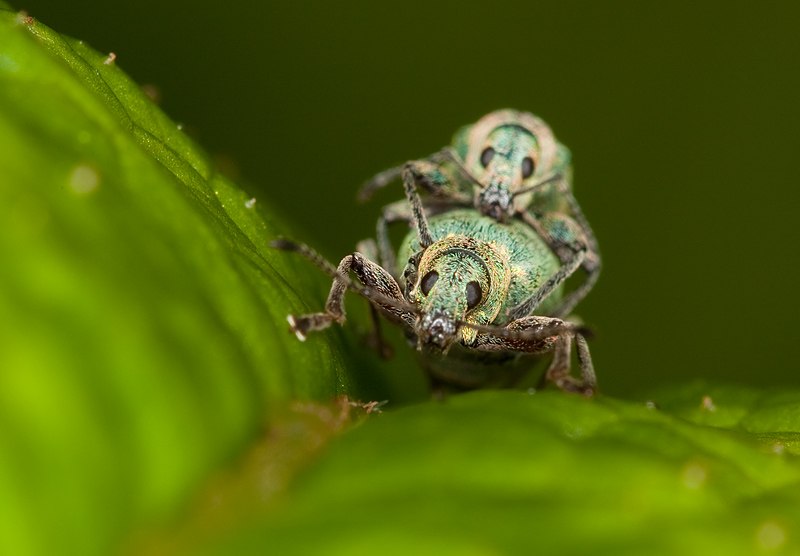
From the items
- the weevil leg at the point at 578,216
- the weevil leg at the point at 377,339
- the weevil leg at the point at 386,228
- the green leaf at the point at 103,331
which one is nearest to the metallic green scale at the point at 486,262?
the weevil leg at the point at 386,228

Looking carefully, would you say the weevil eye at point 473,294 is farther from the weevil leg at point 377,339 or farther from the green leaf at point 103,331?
the green leaf at point 103,331

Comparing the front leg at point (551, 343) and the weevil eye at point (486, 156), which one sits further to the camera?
the weevil eye at point (486, 156)

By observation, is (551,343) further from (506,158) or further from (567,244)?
(506,158)

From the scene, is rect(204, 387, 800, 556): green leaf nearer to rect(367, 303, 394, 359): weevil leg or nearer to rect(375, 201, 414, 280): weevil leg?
rect(367, 303, 394, 359): weevil leg

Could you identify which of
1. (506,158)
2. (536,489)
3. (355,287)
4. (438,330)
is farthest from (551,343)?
(536,489)

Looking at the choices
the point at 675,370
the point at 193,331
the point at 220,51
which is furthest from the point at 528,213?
the point at 220,51

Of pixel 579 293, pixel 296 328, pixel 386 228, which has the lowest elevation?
pixel 579 293

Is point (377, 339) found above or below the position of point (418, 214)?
below

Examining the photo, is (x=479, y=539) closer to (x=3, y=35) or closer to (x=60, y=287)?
(x=60, y=287)
